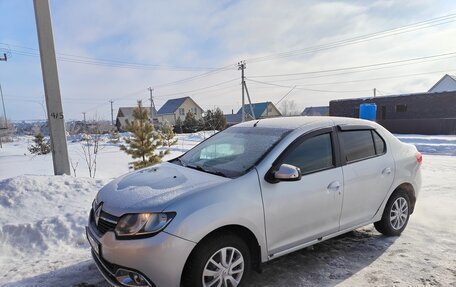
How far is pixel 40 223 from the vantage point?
173 inches

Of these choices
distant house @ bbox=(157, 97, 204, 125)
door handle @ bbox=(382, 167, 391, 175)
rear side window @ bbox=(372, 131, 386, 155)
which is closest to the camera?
door handle @ bbox=(382, 167, 391, 175)

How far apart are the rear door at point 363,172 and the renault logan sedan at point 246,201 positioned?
0.01 meters

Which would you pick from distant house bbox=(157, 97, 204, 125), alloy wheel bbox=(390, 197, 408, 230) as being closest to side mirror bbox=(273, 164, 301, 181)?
alloy wheel bbox=(390, 197, 408, 230)

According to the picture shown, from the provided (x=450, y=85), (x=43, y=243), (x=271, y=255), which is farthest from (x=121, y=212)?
(x=450, y=85)

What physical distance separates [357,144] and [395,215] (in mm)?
1247

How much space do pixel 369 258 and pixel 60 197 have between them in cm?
474

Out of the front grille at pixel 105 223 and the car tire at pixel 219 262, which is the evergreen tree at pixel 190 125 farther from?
the car tire at pixel 219 262

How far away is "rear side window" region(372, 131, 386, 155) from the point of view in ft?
13.7

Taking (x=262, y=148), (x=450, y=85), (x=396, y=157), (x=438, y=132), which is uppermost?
(x=450, y=85)

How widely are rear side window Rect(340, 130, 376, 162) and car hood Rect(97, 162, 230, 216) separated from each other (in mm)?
1701

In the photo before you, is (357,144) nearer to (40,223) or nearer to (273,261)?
(273,261)

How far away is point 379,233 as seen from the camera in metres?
4.55

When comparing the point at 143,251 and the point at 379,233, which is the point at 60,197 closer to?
the point at 143,251

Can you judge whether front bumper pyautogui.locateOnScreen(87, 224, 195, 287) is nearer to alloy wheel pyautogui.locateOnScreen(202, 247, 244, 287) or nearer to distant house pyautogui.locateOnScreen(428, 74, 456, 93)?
alloy wheel pyautogui.locateOnScreen(202, 247, 244, 287)
